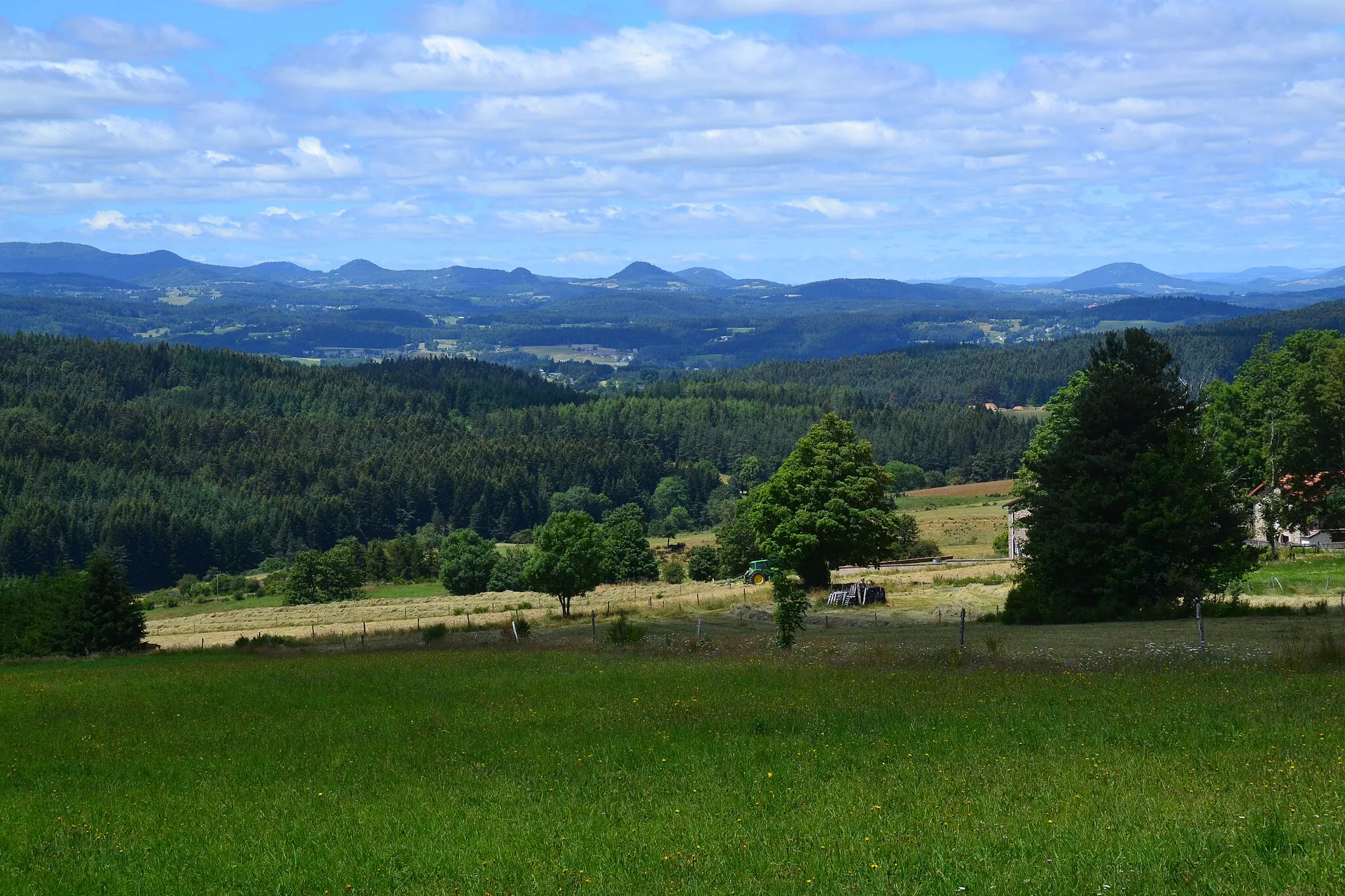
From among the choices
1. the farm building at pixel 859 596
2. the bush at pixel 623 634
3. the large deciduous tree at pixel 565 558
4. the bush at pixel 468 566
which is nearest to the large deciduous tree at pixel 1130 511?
the farm building at pixel 859 596

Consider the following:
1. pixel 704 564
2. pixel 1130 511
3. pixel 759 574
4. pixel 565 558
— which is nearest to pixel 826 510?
pixel 565 558

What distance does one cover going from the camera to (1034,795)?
13758 mm

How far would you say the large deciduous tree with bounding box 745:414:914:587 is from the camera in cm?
6159

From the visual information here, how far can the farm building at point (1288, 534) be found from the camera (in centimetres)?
7006

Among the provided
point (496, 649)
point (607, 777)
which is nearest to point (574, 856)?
point (607, 777)

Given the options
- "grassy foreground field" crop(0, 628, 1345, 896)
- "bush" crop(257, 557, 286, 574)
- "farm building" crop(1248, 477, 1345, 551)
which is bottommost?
"bush" crop(257, 557, 286, 574)

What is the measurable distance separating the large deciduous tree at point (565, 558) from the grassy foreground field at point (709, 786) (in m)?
32.9

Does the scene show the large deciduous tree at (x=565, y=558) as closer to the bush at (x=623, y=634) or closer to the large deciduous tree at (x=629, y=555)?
the bush at (x=623, y=634)

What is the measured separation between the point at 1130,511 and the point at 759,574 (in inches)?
1706

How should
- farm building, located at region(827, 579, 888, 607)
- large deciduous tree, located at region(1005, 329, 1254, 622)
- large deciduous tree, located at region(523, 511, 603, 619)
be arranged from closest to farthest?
large deciduous tree, located at region(1005, 329, 1254, 622) < farm building, located at region(827, 579, 888, 607) < large deciduous tree, located at region(523, 511, 603, 619)

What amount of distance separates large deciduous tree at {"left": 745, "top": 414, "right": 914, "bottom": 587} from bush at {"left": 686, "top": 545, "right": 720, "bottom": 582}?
3317 centimetres

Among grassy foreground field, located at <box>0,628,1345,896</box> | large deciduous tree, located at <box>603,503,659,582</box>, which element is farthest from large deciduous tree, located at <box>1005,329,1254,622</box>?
large deciduous tree, located at <box>603,503,659,582</box>

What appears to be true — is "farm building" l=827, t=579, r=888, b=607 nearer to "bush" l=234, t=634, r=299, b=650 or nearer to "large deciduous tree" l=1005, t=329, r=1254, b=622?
"large deciduous tree" l=1005, t=329, r=1254, b=622

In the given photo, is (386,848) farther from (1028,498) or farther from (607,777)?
(1028,498)
